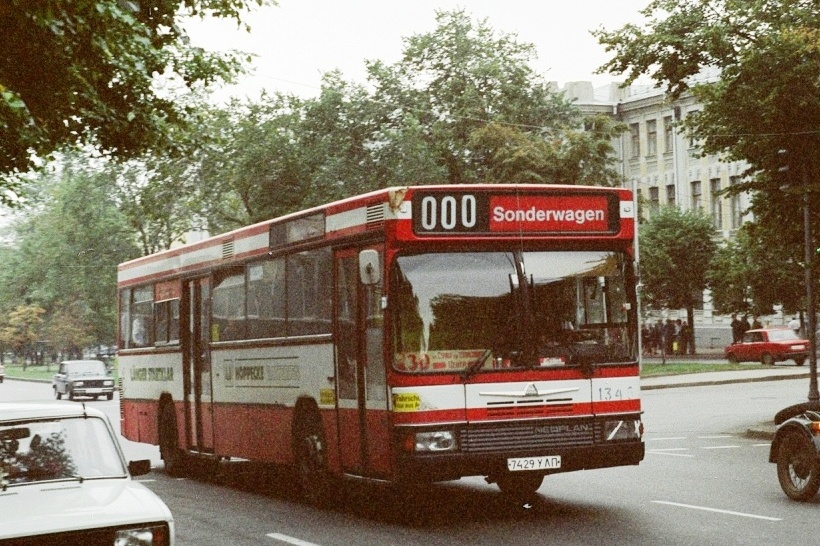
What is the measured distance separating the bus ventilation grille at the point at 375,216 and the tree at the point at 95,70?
8.99ft

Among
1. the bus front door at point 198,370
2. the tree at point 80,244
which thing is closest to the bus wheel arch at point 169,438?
the bus front door at point 198,370

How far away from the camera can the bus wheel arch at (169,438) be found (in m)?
19.4

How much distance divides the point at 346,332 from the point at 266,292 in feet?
7.96

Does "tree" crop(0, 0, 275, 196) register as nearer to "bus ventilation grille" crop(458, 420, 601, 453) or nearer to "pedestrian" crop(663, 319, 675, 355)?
"bus ventilation grille" crop(458, 420, 601, 453)

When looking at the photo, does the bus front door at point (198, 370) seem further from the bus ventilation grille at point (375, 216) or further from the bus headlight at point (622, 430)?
the bus headlight at point (622, 430)

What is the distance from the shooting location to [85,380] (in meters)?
57.7

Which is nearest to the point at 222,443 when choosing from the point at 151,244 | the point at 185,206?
the point at 185,206

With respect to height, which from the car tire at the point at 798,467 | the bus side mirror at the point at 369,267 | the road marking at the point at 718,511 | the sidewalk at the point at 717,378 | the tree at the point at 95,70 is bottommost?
the road marking at the point at 718,511

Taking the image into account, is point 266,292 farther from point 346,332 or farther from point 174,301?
point 174,301

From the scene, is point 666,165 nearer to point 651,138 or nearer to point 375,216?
point 651,138

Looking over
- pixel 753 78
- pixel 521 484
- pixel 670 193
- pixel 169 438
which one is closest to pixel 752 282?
pixel 670 193

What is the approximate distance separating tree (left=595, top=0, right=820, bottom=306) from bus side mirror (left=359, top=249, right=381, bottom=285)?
12.8m

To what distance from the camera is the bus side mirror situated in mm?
12477

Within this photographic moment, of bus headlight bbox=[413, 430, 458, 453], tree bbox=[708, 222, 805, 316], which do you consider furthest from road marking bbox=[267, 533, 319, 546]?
tree bbox=[708, 222, 805, 316]
